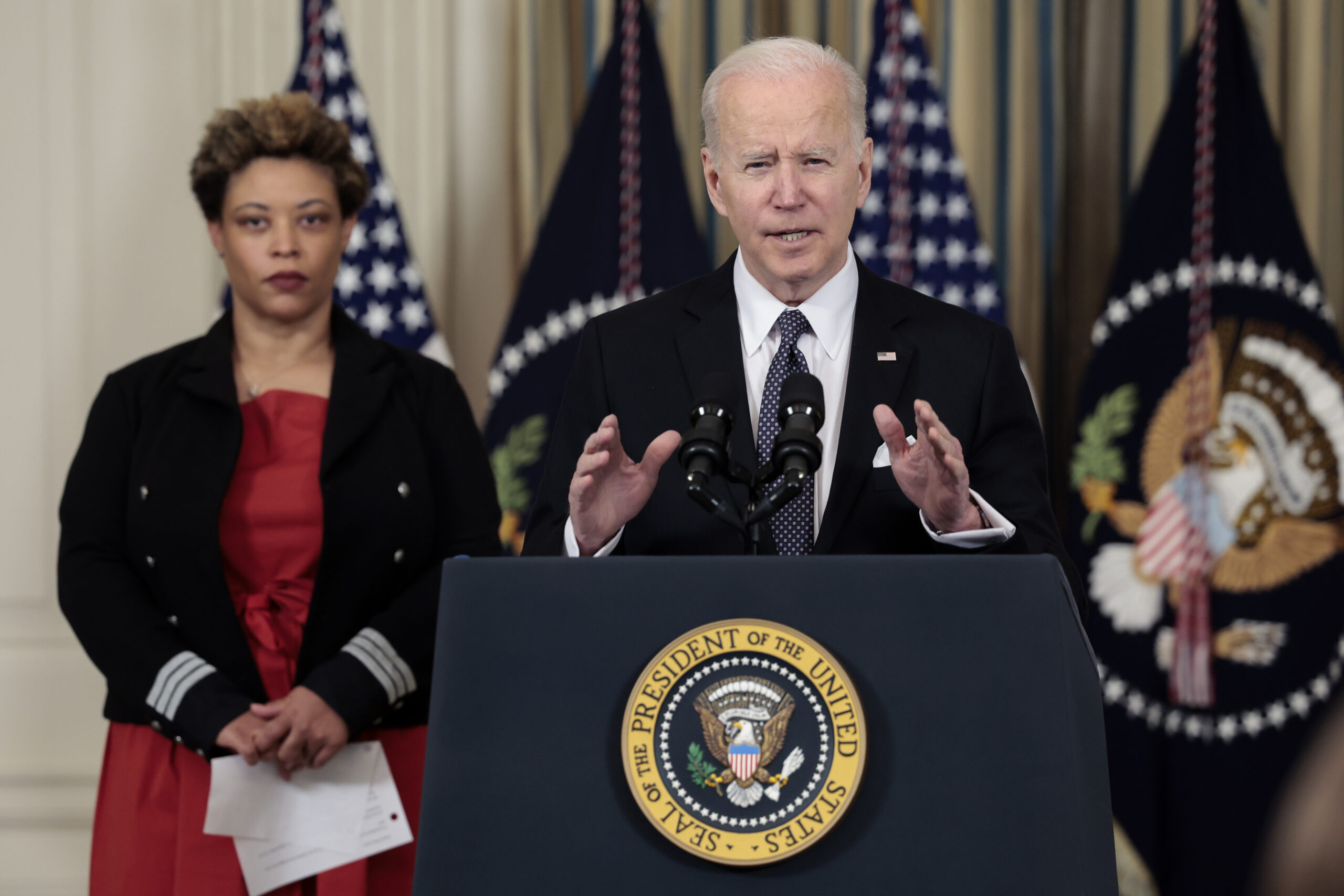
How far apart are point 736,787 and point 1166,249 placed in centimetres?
259

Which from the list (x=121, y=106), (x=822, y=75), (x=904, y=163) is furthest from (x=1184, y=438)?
(x=121, y=106)

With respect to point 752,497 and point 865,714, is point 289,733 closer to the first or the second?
point 752,497

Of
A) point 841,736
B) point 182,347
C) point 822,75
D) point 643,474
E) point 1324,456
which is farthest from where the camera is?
point 1324,456

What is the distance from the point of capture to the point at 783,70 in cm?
164

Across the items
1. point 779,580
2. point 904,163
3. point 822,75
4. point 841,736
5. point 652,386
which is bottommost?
point 841,736

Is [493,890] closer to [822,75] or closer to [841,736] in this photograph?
[841,736]

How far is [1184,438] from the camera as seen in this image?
3203mm

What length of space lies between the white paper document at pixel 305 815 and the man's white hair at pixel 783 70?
120 centimetres

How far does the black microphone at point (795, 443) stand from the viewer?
46.4 inches

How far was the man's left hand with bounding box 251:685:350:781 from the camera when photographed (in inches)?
82.0

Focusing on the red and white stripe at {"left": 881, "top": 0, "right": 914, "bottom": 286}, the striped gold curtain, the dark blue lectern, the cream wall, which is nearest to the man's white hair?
the dark blue lectern

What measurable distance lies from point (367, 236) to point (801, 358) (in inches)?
80.7

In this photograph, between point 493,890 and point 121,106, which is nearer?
point 493,890

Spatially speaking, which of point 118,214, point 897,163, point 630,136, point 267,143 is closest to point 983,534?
point 267,143
